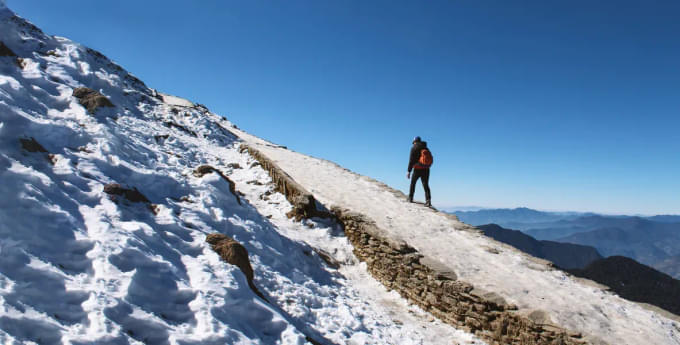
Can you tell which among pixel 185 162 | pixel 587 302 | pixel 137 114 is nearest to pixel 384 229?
pixel 587 302

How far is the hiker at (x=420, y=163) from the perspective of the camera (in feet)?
45.5

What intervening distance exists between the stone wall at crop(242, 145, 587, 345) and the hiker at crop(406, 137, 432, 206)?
3777 millimetres

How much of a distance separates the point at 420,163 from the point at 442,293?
6.90 meters

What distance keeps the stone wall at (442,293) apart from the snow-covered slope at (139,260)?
34 cm

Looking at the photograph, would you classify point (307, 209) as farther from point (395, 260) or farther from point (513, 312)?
point (513, 312)

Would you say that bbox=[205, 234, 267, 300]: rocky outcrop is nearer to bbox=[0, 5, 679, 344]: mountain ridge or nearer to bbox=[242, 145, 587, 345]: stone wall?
bbox=[0, 5, 679, 344]: mountain ridge

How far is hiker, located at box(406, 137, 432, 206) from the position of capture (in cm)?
1388

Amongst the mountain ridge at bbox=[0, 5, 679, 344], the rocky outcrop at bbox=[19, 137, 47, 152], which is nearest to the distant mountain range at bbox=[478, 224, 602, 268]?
the mountain ridge at bbox=[0, 5, 679, 344]

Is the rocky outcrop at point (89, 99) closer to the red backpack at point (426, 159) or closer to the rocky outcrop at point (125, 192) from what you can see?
the rocky outcrop at point (125, 192)

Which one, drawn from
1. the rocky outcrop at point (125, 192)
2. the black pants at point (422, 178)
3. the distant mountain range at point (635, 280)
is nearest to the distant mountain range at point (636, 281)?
the distant mountain range at point (635, 280)

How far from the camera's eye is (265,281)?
6.68 metres

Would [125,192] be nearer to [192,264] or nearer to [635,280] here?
[192,264]

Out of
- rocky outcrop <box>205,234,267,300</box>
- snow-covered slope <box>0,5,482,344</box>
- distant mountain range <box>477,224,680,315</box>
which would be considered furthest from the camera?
distant mountain range <box>477,224,680,315</box>

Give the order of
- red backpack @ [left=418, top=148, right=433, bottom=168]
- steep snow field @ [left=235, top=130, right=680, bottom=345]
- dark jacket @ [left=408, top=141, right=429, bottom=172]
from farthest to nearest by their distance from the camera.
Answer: dark jacket @ [left=408, top=141, right=429, bottom=172], red backpack @ [left=418, top=148, right=433, bottom=168], steep snow field @ [left=235, top=130, right=680, bottom=345]
